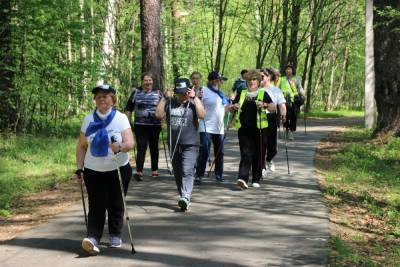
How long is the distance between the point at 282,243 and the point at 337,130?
1645 cm

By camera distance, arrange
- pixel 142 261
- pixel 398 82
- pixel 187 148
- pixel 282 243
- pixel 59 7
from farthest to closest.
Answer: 1. pixel 59 7
2. pixel 398 82
3. pixel 187 148
4. pixel 282 243
5. pixel 142 261

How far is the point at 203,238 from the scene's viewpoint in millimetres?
7020

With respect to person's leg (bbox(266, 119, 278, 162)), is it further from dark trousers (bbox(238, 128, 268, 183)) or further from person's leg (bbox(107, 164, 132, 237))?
person's leg (bbox(107, 164, 132, 237))

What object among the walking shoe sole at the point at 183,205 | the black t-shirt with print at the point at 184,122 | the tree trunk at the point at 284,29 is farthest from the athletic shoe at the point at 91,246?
the tree trunk at the point at 284,29

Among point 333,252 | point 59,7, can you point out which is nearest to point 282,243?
point 333,252

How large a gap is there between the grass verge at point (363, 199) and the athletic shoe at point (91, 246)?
243 cm

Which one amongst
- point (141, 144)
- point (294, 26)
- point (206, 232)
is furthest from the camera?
point (294, 26)

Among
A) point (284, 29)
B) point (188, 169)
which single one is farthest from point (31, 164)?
point (284, 29)

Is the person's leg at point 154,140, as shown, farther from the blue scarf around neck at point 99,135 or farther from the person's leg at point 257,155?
the blue scarf around neck at point 99,135

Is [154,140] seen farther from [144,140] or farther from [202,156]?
[202,156]

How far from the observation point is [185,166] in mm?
8539

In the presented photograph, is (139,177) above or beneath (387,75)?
beneath

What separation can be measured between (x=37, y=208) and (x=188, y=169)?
2.56 metres

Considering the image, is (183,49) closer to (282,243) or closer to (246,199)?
(246,199)
